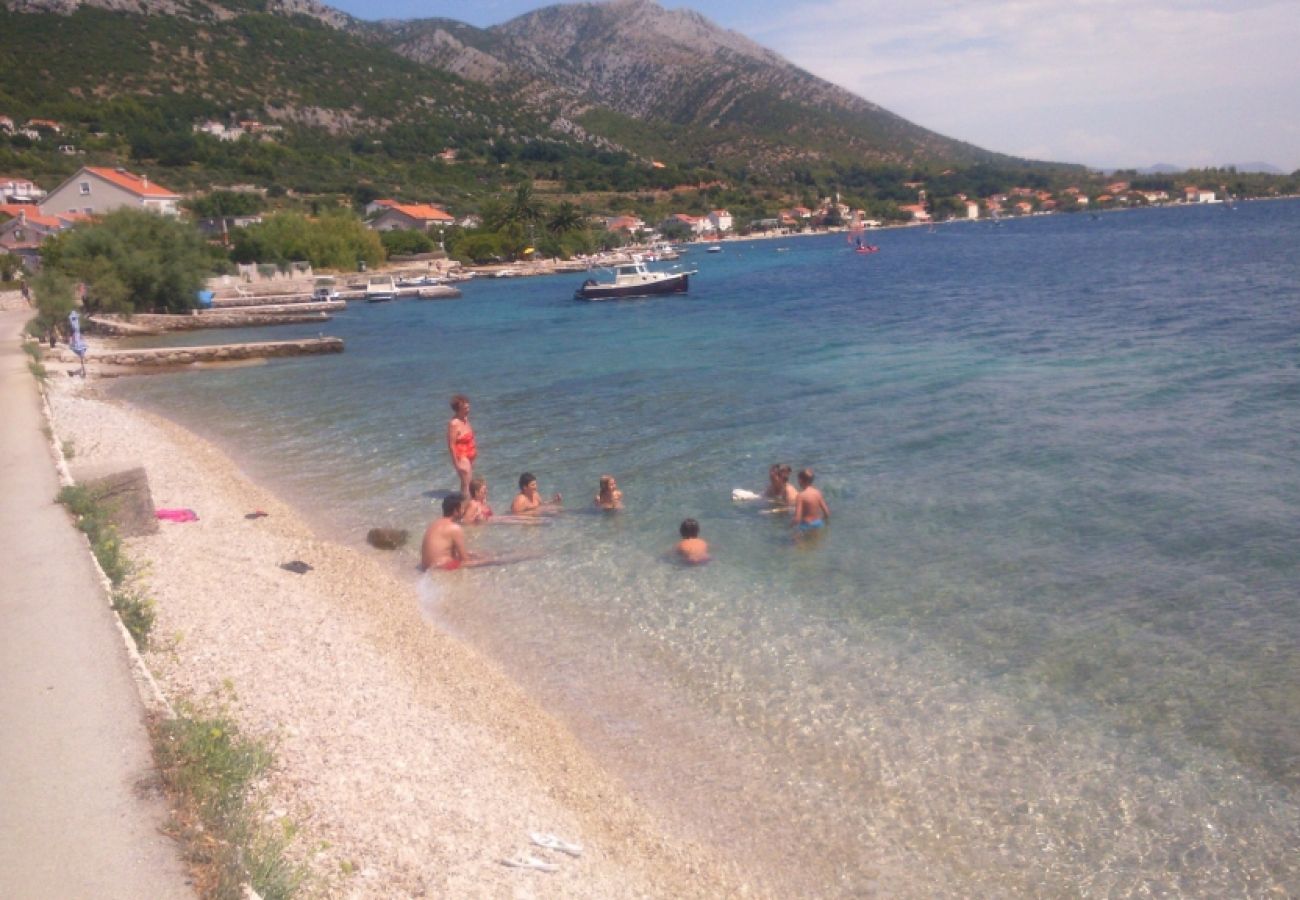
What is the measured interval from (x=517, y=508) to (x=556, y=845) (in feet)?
23.4

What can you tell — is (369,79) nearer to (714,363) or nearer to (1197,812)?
(714,363)

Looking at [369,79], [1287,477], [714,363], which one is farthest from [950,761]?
[369,79]

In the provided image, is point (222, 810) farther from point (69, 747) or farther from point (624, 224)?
point (624, 224)

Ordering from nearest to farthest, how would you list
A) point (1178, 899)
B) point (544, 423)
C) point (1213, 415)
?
1. point (1178, 899)
2. point (1213, 415)
3. point (544, 423)

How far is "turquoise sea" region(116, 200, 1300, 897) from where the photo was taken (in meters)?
5.84

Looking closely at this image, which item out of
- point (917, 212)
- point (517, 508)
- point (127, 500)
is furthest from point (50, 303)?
point (917, 212)

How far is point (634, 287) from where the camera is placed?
54969mm

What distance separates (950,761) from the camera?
21.1ft

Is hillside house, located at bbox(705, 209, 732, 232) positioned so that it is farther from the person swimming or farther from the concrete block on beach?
the concrete block on beach

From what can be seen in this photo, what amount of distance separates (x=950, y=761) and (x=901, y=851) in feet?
3.41

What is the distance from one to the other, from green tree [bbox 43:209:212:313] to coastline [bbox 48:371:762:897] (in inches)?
1355

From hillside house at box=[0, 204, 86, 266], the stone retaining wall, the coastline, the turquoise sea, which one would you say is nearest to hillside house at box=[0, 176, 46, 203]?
hillside house at box=[0, 204, 86, 266]

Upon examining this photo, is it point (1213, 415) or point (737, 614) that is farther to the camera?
point (1213, 415)

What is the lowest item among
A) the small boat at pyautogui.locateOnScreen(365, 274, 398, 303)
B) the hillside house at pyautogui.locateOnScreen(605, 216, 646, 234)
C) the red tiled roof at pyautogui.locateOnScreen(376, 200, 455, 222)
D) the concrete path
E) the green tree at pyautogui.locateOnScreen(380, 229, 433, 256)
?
the concrete path
